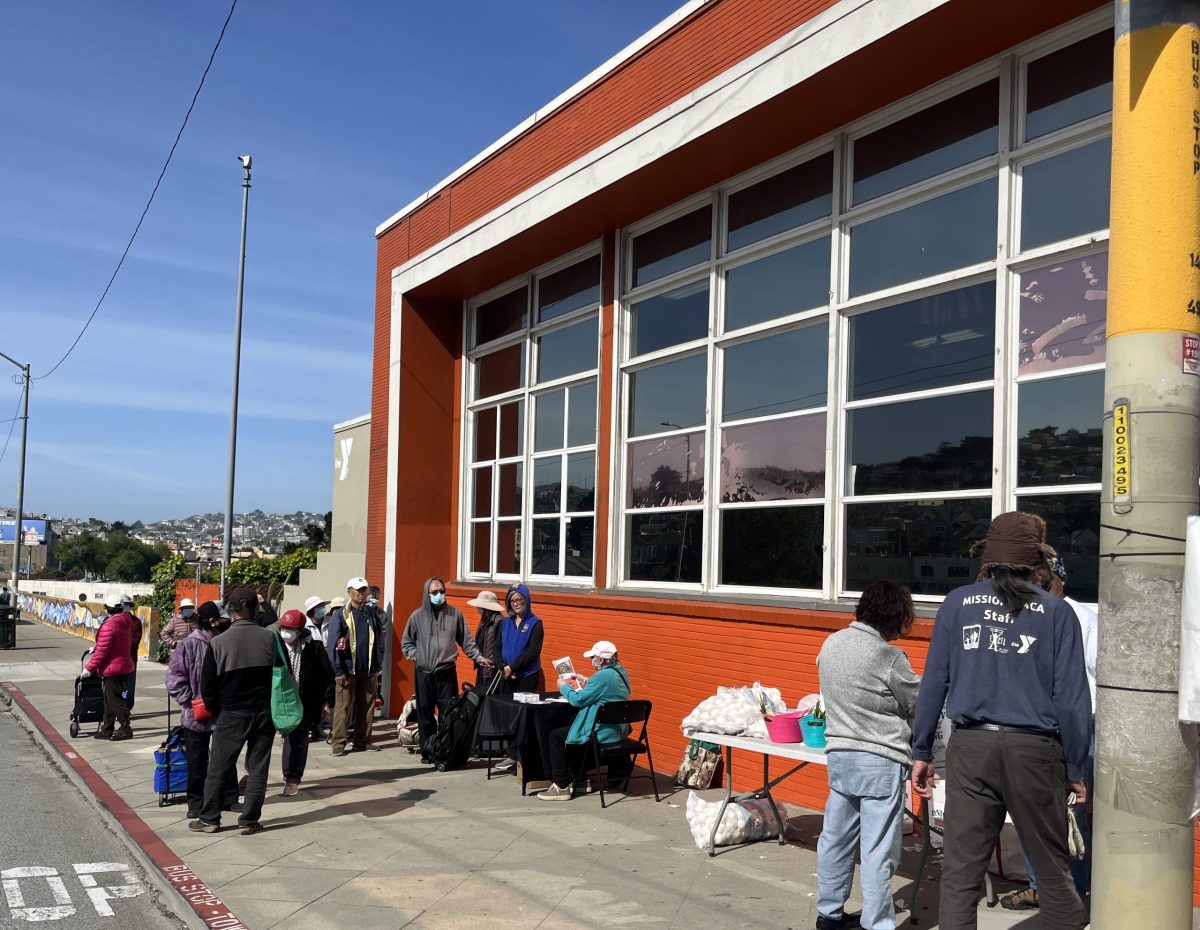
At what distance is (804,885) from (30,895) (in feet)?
15.2

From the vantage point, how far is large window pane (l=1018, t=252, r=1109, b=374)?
7.30 m

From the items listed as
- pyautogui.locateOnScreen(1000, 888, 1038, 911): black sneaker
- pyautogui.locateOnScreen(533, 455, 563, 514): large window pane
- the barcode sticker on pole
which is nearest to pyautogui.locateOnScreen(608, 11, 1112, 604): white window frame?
pyautogui.locateOnScreen(533, 455, 563, 514): large window pane

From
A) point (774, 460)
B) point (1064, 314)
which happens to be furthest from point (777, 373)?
point (1064, 314)

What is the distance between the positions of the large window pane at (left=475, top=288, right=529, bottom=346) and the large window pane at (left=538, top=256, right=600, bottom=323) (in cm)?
43

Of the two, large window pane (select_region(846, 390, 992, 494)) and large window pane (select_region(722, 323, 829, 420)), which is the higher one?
large window pane (select_region(722, 323, 829, 420))

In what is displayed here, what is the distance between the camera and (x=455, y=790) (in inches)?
395

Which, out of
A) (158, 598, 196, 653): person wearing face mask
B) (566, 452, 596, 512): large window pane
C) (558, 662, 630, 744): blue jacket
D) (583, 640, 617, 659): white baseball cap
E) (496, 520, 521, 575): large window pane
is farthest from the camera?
(496, 520, 521, 575): large window pane

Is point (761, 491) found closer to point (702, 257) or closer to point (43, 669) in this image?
point (702, 257)

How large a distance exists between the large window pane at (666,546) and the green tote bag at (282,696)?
13.1ft

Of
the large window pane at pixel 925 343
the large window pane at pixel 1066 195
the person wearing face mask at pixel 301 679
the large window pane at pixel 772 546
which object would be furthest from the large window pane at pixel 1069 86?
the person wearing face mask at pixel 301 679

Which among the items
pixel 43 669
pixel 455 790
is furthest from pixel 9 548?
pixel 455 790

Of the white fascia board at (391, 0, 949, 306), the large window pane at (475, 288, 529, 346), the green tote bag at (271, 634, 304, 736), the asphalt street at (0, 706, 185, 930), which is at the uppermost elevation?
the white fascia board at (391, 0, 949, 306)

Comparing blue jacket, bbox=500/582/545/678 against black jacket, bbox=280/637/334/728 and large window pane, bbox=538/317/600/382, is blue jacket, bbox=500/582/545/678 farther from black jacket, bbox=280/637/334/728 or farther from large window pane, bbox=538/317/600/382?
large window pane, bbox=538/317/600/382

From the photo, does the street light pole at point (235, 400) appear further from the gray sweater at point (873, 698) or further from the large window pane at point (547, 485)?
the gray sweater at point (873, 698)
